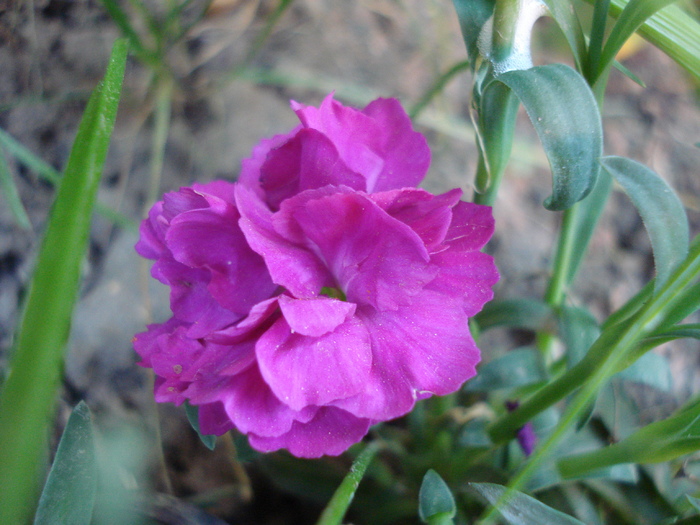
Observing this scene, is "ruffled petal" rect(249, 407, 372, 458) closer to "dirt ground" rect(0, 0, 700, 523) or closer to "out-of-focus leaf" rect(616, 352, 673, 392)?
"out-of-focus leaf" rect(616, 352, 673, 392)

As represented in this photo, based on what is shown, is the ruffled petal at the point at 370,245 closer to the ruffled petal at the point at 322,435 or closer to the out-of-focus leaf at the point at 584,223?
the ruffled petal at the point at 322,435

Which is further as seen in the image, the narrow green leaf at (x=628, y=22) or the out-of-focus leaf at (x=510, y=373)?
the out-of-focus leaf at (x=510, y=373)

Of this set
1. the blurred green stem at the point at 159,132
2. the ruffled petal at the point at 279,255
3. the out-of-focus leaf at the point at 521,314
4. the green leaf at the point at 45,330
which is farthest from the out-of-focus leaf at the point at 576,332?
the blurred green stem at the point at 159,132

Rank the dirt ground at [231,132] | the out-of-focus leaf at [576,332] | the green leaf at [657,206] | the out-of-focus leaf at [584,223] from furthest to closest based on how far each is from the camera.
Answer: the dirt ground at [231,132] < the out-of-focus leaf at [584,223] < the out-of-focus leaf at [576,332] < the green leaf at [657,206]

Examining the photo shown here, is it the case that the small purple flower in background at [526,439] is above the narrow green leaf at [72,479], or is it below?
below

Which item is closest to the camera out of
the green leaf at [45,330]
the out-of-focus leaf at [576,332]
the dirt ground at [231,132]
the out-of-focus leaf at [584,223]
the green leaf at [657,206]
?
the green leaf at [45,330]

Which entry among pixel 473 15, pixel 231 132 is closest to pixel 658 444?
pixel 473 15

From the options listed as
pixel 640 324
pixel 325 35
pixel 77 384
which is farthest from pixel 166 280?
pixel 325 35
